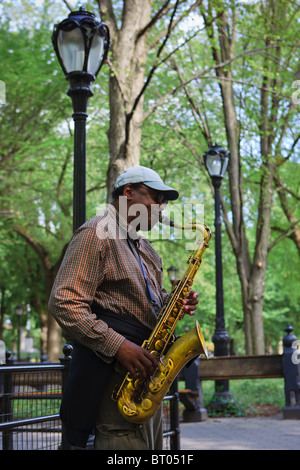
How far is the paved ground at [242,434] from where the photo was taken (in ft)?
27.6

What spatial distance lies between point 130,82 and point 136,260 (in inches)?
315

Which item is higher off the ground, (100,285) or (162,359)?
(100,285)

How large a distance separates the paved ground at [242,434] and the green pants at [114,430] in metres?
5.29

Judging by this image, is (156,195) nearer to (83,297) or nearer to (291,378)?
(83,297)

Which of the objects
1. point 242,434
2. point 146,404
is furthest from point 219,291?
A: point 146,404

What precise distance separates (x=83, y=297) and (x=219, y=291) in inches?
414

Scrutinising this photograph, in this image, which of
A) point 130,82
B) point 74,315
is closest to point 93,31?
point 74,315

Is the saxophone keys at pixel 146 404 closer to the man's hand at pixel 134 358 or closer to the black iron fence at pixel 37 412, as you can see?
the man's hand at pixel 134 358

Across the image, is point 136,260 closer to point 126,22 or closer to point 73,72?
point 73,72

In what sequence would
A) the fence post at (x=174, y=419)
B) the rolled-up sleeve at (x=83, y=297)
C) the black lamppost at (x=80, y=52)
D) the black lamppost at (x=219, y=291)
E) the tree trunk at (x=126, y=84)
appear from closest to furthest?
the rolled-up sleeve at (x=83, y=297) < the black lamppost at (x=80, y=52) < the fence post at (x=174, y=419) < the tree trunk at (x=126, y=84) < the black lamppost at (x=219, y=291)

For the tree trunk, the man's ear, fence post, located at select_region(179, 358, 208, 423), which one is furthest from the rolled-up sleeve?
fence post, located at select_region(179, 358, 208, 423)

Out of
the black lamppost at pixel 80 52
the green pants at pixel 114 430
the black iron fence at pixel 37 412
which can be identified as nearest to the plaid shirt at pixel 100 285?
the green pants at pixel 114 430

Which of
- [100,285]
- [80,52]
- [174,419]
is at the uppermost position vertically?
[80,52]

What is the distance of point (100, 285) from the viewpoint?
3.34 m
